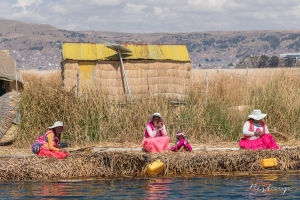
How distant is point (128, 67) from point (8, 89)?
3.75 metres

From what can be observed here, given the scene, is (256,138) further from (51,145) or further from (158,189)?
(51,145)

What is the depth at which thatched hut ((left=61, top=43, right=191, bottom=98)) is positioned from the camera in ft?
65.0

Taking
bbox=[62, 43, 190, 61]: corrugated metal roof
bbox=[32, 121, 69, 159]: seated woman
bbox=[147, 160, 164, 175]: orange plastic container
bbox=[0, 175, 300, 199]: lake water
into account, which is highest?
bbox=[62, 43, 190, 61]: corrugated metal roof

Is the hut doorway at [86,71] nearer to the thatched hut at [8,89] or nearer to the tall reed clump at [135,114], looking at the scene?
the thatched hut at [8,89]

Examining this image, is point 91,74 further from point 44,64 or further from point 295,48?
point 295,48

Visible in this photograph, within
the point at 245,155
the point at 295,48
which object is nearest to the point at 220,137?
the point at 245,155

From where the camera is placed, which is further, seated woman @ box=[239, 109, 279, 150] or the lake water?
seated woman @ box=[239, 109, 279, 150]

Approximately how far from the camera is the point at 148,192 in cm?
1081

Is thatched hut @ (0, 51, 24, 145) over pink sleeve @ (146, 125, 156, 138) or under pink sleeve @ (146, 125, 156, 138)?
over

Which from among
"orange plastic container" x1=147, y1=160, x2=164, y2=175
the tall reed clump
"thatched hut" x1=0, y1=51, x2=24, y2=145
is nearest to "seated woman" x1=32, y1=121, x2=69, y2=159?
"orange plastic container" x1=147, y1=160, x2=164, y2=175

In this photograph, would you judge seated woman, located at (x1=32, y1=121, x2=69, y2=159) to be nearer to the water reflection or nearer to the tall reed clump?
the water reflection

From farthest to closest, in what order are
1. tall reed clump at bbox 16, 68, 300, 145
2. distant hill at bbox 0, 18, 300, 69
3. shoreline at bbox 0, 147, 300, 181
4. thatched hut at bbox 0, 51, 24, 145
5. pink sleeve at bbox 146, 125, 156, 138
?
distant hill at bbox 0, 18, 300, 69
thatched hut at bbox 0, 51, 24, 145
tall reed clump at bbox 16, 68, 300, 145
pink sleeve at bbox 146, 125, 156, 138
shoreline at bbox 0, 147, 300, 181

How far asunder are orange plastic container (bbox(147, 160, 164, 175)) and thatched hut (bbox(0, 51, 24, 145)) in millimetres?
4827

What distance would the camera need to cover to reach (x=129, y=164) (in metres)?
12.3
